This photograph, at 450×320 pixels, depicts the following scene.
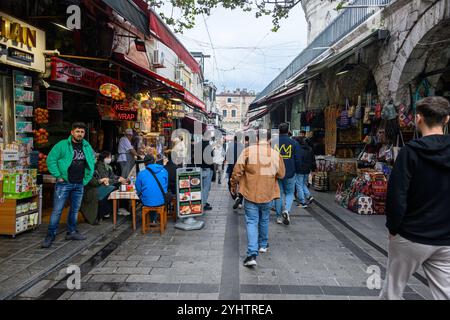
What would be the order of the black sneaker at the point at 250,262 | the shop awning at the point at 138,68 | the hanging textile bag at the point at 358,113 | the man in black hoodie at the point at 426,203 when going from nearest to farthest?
the man in black hoodie at the point at 426,203 < the black sneaker at the point at 250,262 < the shop awning at the point at 138,68 < the hanging textile bag at the point at 358,113

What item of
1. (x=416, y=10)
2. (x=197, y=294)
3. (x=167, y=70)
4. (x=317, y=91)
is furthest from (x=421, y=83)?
(x=167, y=70)

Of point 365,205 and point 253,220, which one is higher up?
point 253,220

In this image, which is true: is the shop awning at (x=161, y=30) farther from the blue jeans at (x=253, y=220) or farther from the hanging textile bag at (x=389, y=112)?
the hanging textile bag at (x=389, y=112)

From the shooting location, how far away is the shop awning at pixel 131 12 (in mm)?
5157

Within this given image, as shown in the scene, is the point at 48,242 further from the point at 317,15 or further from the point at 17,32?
the point at 317,15

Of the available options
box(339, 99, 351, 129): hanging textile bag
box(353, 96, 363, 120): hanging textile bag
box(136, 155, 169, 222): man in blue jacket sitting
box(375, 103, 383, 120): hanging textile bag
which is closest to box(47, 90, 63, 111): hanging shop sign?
box(136, 155, 169, 222): man in blue jacket sitting

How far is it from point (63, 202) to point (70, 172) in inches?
19.7

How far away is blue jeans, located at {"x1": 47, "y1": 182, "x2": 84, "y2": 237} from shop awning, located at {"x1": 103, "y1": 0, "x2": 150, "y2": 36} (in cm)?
291

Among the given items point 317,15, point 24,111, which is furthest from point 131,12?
point 317,15

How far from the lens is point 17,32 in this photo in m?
5.63

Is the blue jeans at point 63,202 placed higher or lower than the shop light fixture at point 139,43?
lower

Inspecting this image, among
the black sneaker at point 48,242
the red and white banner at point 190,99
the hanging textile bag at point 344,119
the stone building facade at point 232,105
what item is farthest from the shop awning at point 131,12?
the stone building facade at point 232,105

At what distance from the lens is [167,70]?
2036 cm
